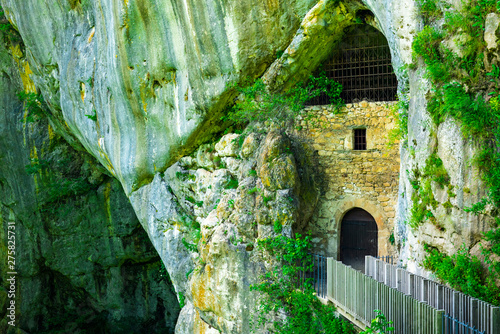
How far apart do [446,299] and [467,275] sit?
0.48m

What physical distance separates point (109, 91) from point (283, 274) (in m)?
7.60

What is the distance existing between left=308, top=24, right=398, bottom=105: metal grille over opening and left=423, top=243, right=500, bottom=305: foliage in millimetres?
5446

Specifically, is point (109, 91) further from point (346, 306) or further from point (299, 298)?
point (346, 306)

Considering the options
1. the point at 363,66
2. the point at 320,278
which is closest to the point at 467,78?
the point at 363,66

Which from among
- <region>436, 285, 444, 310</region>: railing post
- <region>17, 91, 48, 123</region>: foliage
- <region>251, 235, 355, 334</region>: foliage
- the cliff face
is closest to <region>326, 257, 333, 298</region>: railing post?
<region>251, 235, 355, 334</region>: foliage

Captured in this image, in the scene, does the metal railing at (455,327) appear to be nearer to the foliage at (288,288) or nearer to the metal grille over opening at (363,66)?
the foliage at (288,288)

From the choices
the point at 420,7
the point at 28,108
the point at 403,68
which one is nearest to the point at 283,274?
the point at 403,68

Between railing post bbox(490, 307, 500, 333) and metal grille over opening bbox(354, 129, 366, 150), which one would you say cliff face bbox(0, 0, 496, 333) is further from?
railing post bbox(490, 307, 500, 333)

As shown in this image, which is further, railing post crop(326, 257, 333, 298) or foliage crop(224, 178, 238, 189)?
foliage crop(224, 178, 238, 189)

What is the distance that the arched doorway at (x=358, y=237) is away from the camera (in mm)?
11672

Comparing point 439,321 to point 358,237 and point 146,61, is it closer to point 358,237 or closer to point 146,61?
point 358,237

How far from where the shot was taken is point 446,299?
6934mm

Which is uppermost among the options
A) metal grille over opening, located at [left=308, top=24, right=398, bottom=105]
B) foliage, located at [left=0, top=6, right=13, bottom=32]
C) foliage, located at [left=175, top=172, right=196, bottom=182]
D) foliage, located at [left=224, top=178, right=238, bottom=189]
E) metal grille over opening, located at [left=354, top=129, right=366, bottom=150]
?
foliage, located at [left=0, top=6, right=13, bottom=32]

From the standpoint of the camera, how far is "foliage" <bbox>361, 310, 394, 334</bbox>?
7.37 metres
